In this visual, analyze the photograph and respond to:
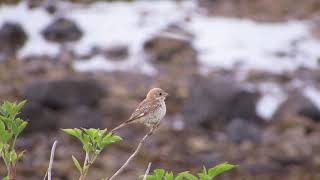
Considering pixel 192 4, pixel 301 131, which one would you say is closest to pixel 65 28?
pixel 192 4

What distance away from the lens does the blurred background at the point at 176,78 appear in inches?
703

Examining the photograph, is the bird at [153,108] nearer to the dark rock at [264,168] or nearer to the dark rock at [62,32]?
the dark rock at [264,168]

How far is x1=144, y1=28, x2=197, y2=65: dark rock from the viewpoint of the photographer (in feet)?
83.6

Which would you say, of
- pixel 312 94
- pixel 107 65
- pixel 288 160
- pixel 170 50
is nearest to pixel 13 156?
pixel 288 160

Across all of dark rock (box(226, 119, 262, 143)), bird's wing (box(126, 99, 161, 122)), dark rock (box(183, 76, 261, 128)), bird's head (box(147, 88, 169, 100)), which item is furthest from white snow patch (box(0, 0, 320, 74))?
bird's head (box(147, 88, 169, 100))

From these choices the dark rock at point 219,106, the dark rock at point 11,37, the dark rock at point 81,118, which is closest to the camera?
the dark rock at point 81,118

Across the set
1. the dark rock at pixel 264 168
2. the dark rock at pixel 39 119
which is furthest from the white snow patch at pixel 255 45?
the dark rock at pixel 264 168

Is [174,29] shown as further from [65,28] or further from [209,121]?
[209,121]

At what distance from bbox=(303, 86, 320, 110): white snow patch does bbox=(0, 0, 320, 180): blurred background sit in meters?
0.03

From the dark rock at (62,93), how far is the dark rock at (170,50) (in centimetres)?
505

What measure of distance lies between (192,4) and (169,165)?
1488 cm

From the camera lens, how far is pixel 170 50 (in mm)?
25984

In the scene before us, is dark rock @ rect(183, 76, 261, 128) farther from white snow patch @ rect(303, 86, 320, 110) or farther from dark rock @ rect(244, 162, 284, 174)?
dark rock @ rect(244, 162, 284, 174)

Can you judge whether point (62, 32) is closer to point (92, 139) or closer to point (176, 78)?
point (176, 78)
